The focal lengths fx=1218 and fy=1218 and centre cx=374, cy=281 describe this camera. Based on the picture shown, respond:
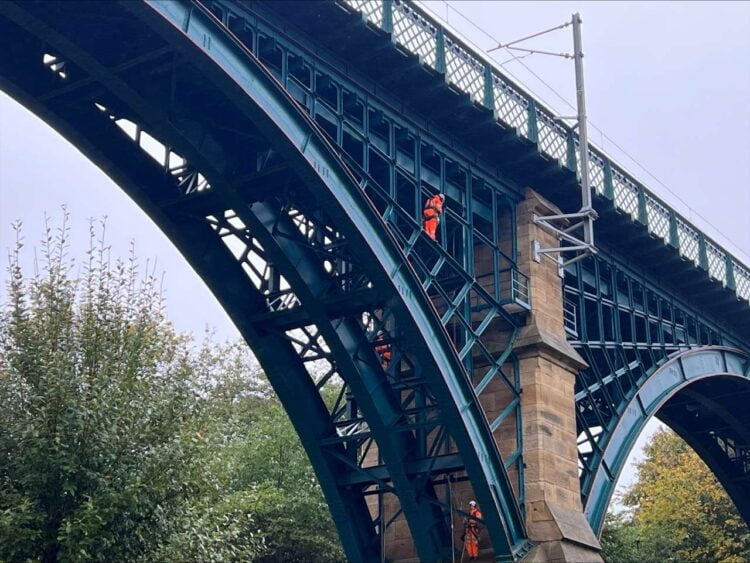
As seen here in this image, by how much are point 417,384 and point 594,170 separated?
8.10 meters

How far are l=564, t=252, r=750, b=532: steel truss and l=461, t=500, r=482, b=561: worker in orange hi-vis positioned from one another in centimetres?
349

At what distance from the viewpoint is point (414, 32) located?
69.7ft

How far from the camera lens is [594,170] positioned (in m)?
27.1

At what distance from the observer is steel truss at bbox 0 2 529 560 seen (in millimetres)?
18141

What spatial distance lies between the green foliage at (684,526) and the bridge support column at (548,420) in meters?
22.9

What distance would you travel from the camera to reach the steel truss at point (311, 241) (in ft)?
59.5

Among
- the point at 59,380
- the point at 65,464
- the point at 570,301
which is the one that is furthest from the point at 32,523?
the point at 570,301

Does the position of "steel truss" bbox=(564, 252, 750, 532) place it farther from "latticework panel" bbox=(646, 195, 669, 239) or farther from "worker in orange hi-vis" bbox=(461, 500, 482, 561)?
"worker in orange hi-vis" bbox=(461, 500, 482, 561)

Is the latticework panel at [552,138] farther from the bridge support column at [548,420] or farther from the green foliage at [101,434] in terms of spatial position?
the green foliage at [101,434]

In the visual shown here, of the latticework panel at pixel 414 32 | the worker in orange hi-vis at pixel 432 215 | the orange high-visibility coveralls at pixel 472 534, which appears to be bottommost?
the orange high-visibility coveralls at pixel 472 534

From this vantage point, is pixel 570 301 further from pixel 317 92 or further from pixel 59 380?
pixel 59 380

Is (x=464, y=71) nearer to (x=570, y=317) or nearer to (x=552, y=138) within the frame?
(x=552, y=138)

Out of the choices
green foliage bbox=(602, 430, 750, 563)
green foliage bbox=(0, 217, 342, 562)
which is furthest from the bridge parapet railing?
green foliage bbox=(602, 430, 750, 563)

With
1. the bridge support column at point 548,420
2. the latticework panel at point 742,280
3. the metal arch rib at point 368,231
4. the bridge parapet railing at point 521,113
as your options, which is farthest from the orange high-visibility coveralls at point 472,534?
the latticework panel at point 742,280
